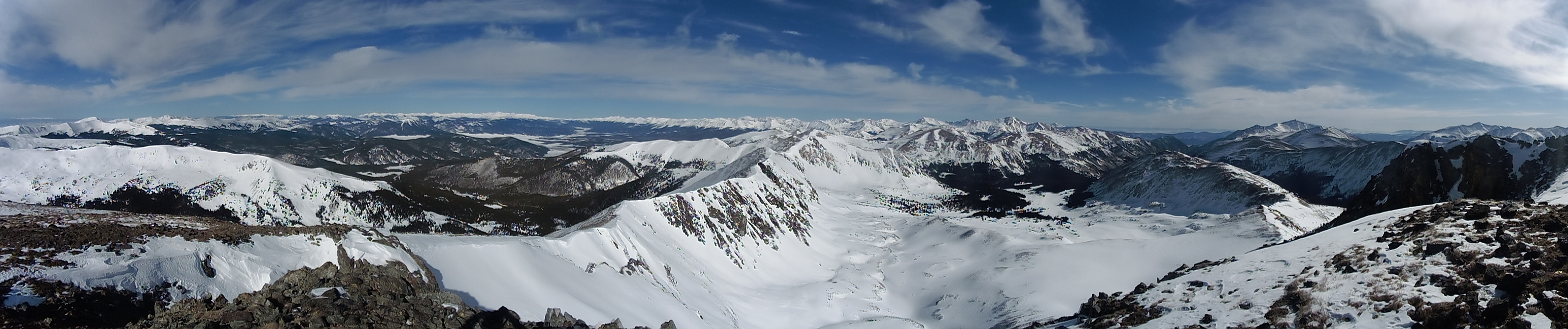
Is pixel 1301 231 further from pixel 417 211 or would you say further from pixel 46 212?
pixel 417 211

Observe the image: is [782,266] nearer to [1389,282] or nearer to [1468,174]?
[1389,282]

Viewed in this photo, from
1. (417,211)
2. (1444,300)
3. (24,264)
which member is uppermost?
(24,264)

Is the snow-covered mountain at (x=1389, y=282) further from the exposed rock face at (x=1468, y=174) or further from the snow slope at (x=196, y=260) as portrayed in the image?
the exposed rock face at (x=1468, y=174)

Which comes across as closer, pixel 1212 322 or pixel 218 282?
pixel 218 282

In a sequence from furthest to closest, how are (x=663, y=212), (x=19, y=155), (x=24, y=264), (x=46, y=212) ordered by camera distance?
(x=19, y=155) → (x=663, y=212) → (x=46, y=212) → (x=24, y=264)

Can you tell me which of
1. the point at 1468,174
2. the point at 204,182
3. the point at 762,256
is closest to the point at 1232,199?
the point at 1468,174

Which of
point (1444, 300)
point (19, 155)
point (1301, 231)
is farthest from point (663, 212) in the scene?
point (19, 155)

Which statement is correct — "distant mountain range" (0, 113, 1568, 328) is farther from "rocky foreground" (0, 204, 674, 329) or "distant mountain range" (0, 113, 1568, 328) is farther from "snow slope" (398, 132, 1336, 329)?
"snow slope" (398, 132, 1336, 329)

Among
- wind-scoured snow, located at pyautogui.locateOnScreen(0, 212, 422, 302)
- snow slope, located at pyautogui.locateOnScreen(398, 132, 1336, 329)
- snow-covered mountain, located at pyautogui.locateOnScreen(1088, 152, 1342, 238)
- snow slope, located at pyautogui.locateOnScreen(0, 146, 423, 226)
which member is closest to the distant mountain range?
wind-scoured snow, located at pyautogui.locateOnScreen(0, 212, 422, 302)

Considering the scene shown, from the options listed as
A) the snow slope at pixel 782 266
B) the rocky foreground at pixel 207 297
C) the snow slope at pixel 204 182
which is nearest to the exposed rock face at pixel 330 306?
the rocky foreground at pixel 207 297

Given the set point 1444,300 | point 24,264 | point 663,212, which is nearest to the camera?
point 24,264
